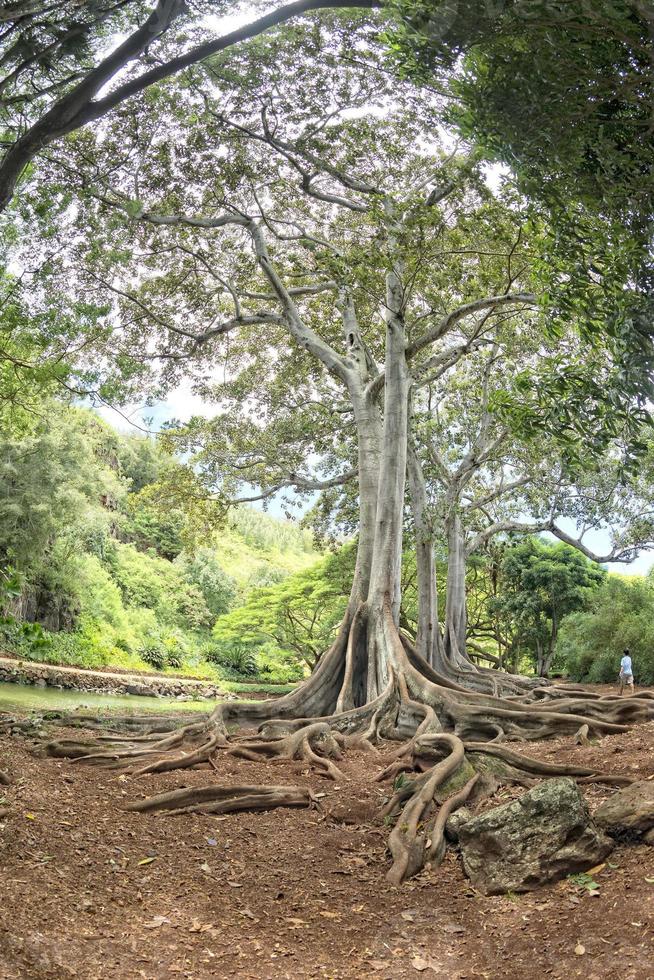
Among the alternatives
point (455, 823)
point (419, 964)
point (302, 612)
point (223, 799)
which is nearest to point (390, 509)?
point (223, 799)

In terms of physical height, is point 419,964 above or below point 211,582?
below

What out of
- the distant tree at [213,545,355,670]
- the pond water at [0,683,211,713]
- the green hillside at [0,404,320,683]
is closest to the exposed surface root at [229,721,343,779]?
the green hillside at [0,404,320,683]

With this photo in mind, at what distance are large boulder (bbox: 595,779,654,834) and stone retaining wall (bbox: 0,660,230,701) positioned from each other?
15.9 metres

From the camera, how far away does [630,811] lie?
4637mm

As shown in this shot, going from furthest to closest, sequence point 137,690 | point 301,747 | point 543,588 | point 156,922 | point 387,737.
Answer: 1. point 543,588
2. point 137,690
3. point 387,737
4. point 301,747
5. point 156,922

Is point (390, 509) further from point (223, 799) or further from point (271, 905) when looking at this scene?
point (271, 905)

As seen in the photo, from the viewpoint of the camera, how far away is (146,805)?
233 inches

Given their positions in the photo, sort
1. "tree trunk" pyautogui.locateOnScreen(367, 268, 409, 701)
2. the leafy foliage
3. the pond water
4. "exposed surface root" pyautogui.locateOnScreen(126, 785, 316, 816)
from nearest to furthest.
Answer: "exposed surface root" pyautogui.locateOnScreen(126, 785, 316, 816), "tree trunk" pyautogui.locateOnScreen(367, 268, 409, 701), the pond water, the leafy foliage

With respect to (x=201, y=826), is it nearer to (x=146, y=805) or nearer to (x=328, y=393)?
(x=146, y=805)

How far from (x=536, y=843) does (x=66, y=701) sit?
1416 cm

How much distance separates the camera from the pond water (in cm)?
1428

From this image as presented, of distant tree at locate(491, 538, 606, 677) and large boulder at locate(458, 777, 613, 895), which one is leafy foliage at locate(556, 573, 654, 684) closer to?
distant tree at locate(491, 538, 606, 677)

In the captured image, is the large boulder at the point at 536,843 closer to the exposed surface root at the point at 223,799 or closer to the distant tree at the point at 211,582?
the exposed surface root at the point at 223,799

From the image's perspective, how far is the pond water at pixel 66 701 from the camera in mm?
14281
